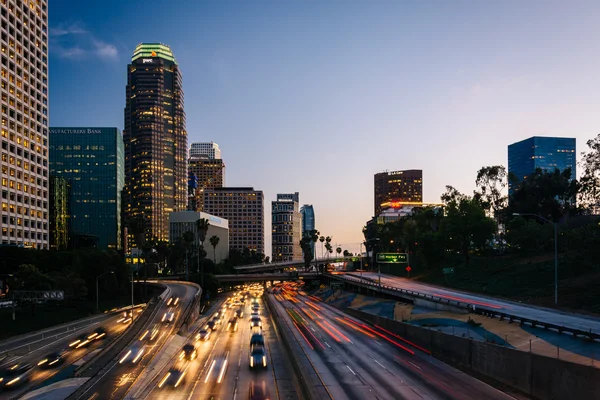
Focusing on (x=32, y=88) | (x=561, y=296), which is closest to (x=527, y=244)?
(x=561, y=296)

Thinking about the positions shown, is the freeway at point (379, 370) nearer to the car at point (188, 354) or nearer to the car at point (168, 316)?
the car at point (188, 354)

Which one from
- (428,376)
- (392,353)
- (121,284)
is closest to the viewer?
(428,376)

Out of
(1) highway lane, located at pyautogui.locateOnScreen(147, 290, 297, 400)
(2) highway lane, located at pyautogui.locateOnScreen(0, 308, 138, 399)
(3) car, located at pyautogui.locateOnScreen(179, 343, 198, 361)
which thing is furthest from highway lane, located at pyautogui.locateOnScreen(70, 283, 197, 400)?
(2) highway lane, located at pyautogui.locateOnScreen(0, 308, 138, 399)

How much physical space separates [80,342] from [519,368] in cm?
5142

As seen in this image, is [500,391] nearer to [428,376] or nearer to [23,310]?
[428,376]

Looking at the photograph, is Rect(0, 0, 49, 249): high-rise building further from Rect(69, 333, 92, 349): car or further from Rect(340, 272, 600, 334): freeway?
Rect(340, 272, 600, 334): freeway

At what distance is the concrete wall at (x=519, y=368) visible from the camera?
1142 inches

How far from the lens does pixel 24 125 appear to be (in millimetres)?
133125

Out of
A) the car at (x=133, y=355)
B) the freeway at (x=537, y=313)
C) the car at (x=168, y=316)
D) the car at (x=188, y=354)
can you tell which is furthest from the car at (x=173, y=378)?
the freeway at (x=537, y=313)

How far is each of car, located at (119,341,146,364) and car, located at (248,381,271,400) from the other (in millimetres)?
15028

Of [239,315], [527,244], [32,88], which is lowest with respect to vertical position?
[239,315]

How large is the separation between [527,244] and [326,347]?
218 feet

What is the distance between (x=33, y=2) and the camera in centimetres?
14000

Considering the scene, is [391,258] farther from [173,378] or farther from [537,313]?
[173,378]
